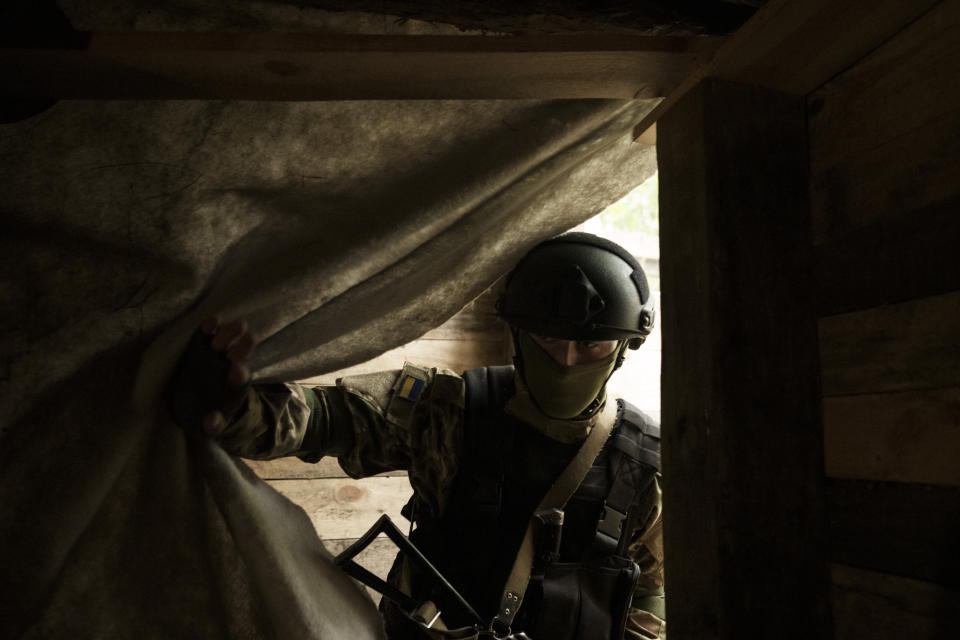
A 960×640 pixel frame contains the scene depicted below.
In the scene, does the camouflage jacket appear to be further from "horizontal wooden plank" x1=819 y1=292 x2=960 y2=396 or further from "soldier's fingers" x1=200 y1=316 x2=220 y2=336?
"horizontal wooden plank" x1=819 y1=292 x2=960 y2=396

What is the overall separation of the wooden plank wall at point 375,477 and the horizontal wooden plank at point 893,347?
66.2 inches

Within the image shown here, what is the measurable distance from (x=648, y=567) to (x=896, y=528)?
1.47m

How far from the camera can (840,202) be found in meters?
0.78

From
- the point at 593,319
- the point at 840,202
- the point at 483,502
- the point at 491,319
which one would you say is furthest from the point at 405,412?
the point at 840,202

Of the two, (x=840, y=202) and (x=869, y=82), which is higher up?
(x=869, y=82)

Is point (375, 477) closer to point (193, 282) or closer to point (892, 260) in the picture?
point (193, 282)

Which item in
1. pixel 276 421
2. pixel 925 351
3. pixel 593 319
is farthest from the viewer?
pixel 593 319

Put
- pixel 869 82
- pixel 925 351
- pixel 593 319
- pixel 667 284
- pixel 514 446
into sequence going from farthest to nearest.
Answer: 1. pixel 514 446
2. pixel 593 319
3. pixel 667 284
4. pixel 869 82
5. pixel 925 351

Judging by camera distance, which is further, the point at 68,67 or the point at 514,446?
the point at 514,446

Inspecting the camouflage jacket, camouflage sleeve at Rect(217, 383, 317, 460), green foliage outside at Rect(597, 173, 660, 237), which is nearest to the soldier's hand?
camouflage sleeve at Rect(217, 383, 317, 460)

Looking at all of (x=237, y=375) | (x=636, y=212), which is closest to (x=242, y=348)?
(x=237, y=375)

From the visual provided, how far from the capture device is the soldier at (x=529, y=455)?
5.67 feet

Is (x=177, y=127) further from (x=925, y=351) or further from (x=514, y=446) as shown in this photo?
(x=514, y=446)

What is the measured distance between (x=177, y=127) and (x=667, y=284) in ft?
2.41
